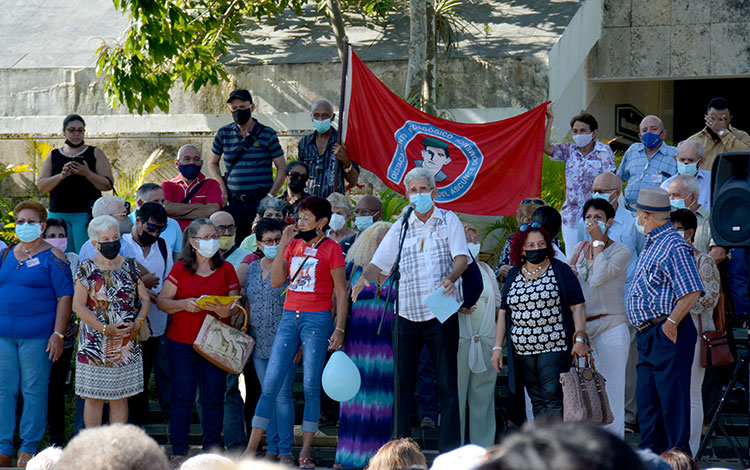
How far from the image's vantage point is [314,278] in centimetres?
764

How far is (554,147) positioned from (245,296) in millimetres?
3453

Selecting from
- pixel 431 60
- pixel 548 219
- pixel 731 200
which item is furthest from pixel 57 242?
pixel 431 60

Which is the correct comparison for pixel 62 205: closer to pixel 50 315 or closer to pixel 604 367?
pixel 50 315

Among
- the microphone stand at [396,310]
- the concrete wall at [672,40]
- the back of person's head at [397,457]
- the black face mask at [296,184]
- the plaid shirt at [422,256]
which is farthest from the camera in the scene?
the concrete wall at [672,40]

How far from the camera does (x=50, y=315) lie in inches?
312

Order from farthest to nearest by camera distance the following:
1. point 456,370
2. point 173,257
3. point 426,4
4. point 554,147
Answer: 1. point 426,4
2. point 554,147
3. point 173,257
4. point 456,370

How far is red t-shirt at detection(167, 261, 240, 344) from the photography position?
26.1 feet

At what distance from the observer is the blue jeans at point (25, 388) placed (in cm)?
772

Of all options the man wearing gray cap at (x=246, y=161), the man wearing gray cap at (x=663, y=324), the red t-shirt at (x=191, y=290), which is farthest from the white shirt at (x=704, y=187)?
the red t-shirt at (x=191, y=290)

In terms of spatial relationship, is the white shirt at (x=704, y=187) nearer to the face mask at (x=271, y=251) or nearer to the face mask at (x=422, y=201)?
the face mask at (x=422, y=201)

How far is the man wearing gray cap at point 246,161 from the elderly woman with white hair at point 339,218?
1.30 m

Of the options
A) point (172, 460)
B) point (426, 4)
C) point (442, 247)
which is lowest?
point (172, 460)

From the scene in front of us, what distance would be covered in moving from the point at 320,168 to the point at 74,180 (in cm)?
236

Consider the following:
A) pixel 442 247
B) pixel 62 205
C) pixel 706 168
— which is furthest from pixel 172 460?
pixel 706 168
